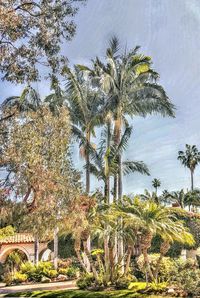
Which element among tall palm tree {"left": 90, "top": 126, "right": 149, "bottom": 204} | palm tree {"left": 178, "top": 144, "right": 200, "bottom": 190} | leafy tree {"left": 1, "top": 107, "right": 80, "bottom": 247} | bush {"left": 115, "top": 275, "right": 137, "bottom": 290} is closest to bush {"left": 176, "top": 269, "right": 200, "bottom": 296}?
bush {"left": 115, "top": 275, "right": 137, "bottom": 290}

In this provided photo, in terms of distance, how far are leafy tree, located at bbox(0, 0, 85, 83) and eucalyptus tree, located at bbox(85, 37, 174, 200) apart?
13.8 metres

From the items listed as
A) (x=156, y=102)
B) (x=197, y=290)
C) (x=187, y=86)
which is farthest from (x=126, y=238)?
(x=156, y=102)

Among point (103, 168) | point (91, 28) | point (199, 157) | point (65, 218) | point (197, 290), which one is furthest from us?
point (199, 157)

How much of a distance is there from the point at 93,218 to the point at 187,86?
806cm

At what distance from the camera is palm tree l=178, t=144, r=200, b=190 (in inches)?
2852

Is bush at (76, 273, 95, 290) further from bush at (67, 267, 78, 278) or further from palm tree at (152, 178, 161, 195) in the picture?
palm tree at (152, 178, 161, 195)

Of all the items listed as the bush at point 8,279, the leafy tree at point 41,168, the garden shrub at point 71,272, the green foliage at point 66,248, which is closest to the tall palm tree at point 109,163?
the garden shrub at point 71,272

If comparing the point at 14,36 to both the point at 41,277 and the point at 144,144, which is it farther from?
the point at 41,277

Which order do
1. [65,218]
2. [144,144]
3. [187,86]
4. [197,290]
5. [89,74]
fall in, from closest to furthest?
[65,218] → [197,290] → [187,86] → [144,144] → [89,74]

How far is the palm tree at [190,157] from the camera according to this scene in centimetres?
7244

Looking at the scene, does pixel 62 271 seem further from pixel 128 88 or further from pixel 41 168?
pixel 41 168

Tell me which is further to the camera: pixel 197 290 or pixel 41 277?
pixel 41 277

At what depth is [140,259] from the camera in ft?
91.0

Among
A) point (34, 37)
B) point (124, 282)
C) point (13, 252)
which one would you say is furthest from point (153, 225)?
point (13, 252)
